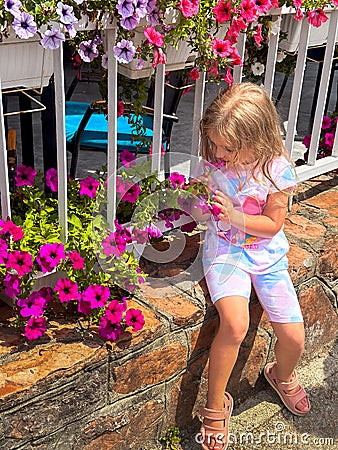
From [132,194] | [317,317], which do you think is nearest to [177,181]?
[132,194]

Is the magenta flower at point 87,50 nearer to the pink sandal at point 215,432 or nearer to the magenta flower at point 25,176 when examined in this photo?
the magenta flower at point 25,176

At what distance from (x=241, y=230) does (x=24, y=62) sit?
3.15 feet

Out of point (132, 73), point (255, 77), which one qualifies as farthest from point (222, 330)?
point (255, 77)

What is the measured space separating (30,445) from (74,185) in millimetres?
957

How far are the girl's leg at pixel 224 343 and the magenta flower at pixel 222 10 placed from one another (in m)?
0.96

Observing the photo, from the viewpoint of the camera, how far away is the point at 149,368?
7.39 feet

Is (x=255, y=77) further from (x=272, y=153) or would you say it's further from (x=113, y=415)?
(x=113, y=415)

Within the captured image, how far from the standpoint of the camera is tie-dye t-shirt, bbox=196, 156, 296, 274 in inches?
95.1

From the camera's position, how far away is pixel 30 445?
79.0 inches

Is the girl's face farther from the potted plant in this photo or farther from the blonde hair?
the potted plant

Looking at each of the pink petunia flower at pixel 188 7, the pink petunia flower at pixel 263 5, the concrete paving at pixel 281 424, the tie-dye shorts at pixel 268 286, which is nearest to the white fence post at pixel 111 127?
the pink petunia flower at pixel 188 7

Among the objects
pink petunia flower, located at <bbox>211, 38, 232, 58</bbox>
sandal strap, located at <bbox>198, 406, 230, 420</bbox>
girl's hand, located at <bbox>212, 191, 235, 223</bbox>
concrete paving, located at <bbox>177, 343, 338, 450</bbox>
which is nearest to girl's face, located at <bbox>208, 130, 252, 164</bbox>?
girl's hand, located at <bbox>212, 191, 235, 223</bbox>

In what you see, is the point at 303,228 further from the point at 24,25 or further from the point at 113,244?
the point at 24,25

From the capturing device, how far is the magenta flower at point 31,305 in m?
2.04
